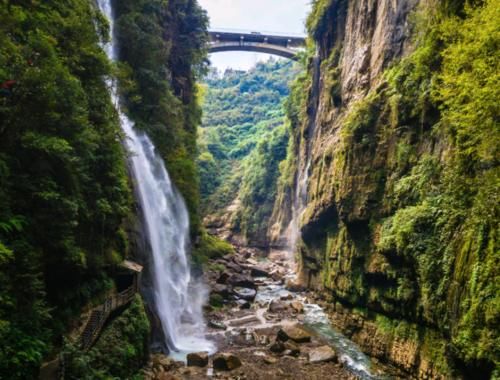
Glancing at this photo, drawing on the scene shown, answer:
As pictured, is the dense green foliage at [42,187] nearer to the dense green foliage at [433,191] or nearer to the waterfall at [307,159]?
the dense green foliage at [433,191]

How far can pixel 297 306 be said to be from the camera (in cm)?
2405

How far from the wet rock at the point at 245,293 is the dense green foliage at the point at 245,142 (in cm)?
2308

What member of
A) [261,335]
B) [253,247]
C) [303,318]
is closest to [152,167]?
[261,335]

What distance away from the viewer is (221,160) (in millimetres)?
78688

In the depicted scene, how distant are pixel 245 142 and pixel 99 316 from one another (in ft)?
243

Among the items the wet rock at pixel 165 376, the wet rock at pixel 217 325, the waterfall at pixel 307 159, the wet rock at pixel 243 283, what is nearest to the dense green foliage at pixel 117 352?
the wet rock at pixel 165 376

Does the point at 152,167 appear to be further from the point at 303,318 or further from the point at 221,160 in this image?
the point at 221,160

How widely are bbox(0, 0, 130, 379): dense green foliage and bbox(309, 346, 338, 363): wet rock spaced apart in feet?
32.3

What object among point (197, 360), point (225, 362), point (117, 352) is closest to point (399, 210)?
point (225, 362)

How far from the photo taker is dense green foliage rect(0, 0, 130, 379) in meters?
6.98

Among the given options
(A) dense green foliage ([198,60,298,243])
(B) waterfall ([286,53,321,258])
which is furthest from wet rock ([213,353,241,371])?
(A) dense green foliage ([198,60,298,243])

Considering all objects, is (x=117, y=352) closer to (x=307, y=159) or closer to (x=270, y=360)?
(x=270, y=360)

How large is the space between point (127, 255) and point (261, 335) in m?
8.59

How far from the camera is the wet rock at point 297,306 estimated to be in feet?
77.5
